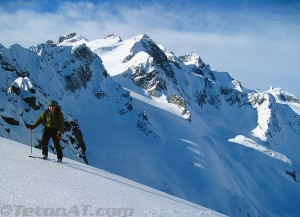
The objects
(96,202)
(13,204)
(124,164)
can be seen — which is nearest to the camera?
(13,204)

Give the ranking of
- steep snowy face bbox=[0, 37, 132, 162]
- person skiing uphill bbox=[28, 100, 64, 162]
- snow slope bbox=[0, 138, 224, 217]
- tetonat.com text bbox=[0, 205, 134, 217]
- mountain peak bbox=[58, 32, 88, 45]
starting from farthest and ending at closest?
mountain peak bbox=[58, 32, 88, 45] → steep snowy face bbox=[0, 37, 132, 162] → person skiing uphill bbox=[28, 100, 64, 162] → snow slope bbox=[0, 138, 224, 217] → tetonat.com text bbox=[0, 205, 134, 217]

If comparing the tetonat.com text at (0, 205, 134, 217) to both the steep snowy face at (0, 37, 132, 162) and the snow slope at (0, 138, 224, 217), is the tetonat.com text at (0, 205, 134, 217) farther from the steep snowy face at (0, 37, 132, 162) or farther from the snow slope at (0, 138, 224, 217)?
Answer: the steep snowy face at (0, 37, 132, 162)

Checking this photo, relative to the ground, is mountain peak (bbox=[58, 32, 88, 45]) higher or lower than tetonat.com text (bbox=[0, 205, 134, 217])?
higher

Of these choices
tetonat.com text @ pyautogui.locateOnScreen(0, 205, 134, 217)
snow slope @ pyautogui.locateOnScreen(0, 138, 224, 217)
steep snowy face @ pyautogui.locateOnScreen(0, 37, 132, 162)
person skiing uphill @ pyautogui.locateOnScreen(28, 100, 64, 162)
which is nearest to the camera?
tetonat.com text @ pyautogui.locateOnScreen(0, 205, 134, 217)

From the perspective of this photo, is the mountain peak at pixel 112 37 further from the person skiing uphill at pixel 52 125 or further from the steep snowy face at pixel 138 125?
the person skiing uphill at pixel 52 125

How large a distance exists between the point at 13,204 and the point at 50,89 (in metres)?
93.4

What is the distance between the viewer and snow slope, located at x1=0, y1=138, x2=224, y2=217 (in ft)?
24.6

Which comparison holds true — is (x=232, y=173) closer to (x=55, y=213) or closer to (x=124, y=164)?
(x=124, y=164)

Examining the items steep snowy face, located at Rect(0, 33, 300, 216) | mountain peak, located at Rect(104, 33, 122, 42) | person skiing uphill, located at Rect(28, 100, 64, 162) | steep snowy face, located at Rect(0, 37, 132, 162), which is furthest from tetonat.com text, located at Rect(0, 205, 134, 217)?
mountain peak, located at Rect(104, 33, 122, 42)

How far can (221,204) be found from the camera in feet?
322

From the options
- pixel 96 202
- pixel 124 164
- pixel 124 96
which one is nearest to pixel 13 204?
pixel 96 202

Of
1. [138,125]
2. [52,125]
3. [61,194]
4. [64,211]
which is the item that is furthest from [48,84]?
[64,211]

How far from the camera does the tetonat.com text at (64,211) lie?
6.96 metres

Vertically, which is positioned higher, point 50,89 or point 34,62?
point 34,62
